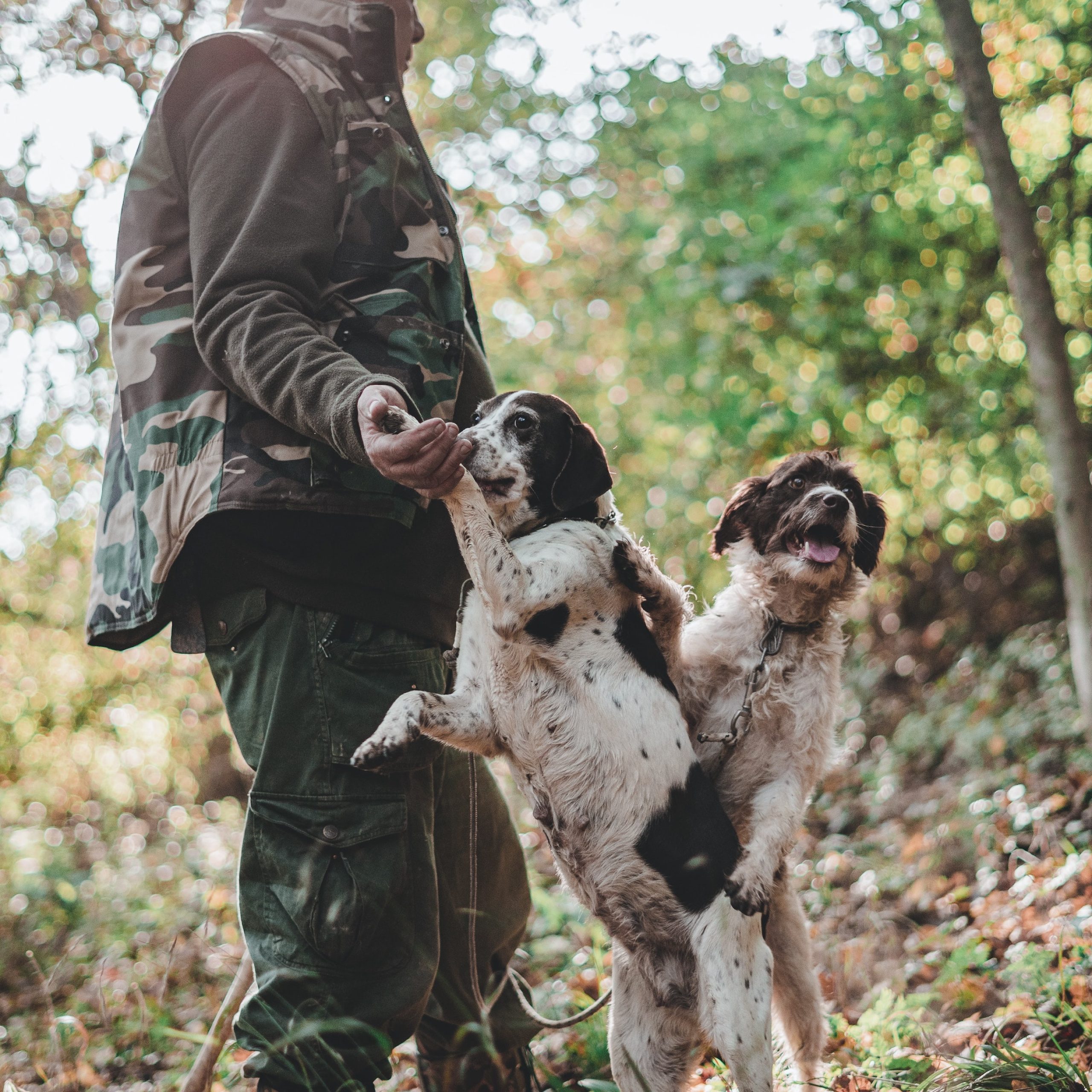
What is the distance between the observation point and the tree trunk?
375 cm

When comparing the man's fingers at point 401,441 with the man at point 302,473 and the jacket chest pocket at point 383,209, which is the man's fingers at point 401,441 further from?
the jacket chest pocket at point 383,209

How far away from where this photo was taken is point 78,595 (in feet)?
25.8

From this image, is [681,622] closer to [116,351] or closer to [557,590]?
[557,590]

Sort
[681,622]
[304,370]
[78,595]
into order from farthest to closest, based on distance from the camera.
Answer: [78,595], [681,622], [304,370]

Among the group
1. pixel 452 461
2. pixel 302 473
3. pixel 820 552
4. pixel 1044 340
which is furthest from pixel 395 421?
pixel 1044 340

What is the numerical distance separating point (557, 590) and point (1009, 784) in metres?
4.04

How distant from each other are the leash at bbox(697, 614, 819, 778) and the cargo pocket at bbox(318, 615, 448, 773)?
2.68 feet

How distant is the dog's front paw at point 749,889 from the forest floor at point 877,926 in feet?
1.74

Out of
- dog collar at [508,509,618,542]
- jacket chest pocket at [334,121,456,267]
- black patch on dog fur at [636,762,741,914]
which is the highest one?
jacket chest pocket at [334,121,456,267]

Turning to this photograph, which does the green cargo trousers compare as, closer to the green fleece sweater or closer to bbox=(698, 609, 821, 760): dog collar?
the green fleece sweater

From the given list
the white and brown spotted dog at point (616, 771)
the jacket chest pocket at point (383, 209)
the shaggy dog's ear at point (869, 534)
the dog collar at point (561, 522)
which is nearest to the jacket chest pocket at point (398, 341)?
the jacket chest pocket at point (383, 209)

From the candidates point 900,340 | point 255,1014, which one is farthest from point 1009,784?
point 255,1014

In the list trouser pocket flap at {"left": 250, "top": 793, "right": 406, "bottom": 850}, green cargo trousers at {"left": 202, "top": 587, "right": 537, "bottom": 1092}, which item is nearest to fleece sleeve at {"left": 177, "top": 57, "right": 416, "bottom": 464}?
green cargo trousers at {"left": 202, "top": 587, "right": 537, "bottom": 1092}

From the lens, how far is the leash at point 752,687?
2.58m
